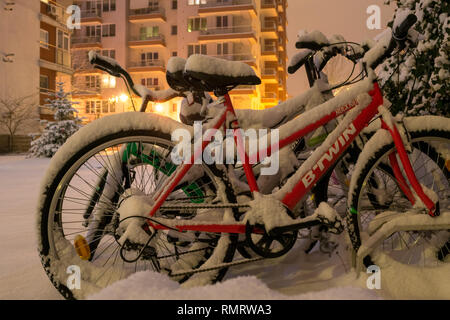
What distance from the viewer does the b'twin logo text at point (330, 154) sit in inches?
85.7

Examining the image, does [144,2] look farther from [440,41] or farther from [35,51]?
→ [440,41]

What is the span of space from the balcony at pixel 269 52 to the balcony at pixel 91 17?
17.7 metres

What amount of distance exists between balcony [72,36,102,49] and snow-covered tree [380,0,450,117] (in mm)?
38388

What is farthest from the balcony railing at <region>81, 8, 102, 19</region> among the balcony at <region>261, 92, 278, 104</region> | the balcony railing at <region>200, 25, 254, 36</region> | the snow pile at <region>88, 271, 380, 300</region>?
the snow pile at <region>88, 271, 380, 300</region>

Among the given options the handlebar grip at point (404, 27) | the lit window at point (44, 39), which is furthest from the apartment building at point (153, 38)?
the handlebar grip at point (404, 27)

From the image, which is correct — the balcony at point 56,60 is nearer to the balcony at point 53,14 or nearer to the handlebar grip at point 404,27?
the balcony at point 53,14

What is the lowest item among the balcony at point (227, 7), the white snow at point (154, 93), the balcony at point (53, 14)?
the white snow at point (154, 93)

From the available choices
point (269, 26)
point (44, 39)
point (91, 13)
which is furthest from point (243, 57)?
point (91, 13)

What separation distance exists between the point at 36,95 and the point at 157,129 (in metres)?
27.1

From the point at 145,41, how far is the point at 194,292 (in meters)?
37.6

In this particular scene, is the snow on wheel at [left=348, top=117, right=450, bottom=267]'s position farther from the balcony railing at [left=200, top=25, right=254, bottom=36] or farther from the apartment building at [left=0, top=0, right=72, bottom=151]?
the balcony railing at [left=200, top=25, right=254, bottom=36]

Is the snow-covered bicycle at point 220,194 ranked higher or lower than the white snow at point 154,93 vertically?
lower

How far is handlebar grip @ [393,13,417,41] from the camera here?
206cm

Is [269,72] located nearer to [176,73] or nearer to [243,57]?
[243,57]
